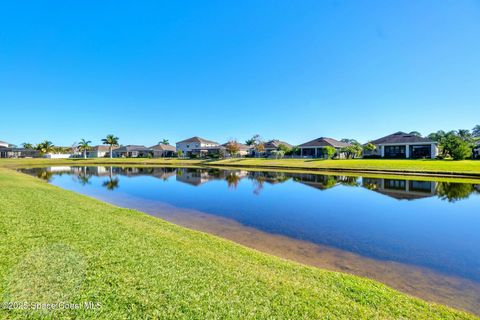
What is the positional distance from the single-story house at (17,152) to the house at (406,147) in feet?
316

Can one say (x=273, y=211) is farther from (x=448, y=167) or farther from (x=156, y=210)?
(x=448, y=167)

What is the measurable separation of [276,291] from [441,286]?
4494mm

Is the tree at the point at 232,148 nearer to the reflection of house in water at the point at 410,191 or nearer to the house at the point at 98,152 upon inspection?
the reflection of house in water at the point at 410,191

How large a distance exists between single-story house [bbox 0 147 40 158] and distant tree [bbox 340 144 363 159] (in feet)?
294

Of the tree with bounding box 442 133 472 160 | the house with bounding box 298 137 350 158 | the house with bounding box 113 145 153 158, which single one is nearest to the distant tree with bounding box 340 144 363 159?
the house with bounding box 298 137 350 158

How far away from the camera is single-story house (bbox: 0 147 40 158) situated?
2923 inches

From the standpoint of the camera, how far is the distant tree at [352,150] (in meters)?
55.5

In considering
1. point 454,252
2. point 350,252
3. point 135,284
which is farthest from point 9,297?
point 454,252

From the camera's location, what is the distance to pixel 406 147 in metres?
48.6

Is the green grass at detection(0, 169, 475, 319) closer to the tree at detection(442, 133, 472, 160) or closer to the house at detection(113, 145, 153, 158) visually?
the tree at detection(442, 133, 472, 160)

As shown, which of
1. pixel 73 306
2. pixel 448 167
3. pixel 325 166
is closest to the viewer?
pixel 73 306

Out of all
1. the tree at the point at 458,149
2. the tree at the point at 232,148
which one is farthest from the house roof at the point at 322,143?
the tree at the point at 458,149

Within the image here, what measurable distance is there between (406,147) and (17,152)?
106m

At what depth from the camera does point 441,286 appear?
585 cm
